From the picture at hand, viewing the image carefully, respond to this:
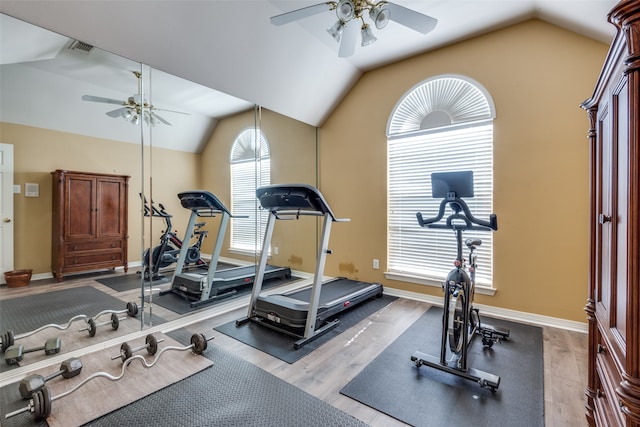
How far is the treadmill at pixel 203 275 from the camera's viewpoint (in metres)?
3.65

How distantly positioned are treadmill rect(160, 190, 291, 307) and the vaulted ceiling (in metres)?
0.71

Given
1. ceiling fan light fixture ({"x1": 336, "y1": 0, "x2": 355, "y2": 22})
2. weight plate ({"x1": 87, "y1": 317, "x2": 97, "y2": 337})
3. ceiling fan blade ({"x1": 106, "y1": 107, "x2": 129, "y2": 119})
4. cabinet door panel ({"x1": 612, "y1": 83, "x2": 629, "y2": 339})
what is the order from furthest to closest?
ceiling fan blade ({"x1": 106, "y1": 107, "x2": 129, "y2": 119}) < weight plate ({"x1": 87, "y1": 317, "x2": 97, "y2": 337}) < ceiling fan light fixture ({"x1": 336, "y1": 0, "x2": 355, "y2": 22}) < cabinet door panel ({"x1": 612, "y1": 83, "x2": 629, "y2": 339})

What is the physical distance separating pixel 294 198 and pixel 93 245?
2.65 metres

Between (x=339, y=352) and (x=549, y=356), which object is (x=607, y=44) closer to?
(x=549, y=356)

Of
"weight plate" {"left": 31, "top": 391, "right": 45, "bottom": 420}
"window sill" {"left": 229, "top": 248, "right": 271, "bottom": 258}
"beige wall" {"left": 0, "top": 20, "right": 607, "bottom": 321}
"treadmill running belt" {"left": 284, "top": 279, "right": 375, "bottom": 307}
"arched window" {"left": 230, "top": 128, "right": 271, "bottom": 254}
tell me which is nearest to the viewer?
"weight plate" {"left": 31, "top": 391, "right": 45, "bottom": 420}

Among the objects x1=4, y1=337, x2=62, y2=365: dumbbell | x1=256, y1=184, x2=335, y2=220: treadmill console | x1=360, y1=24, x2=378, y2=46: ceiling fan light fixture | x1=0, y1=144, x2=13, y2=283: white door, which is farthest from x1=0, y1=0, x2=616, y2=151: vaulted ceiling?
x1=4, y1=337, x2=62, y2=365: dumbbell

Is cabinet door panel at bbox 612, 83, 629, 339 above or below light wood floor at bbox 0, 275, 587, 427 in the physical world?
above

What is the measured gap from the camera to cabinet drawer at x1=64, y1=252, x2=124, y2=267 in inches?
136

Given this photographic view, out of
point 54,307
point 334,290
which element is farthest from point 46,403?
point 334,290

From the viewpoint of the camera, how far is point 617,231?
→ 1112mm

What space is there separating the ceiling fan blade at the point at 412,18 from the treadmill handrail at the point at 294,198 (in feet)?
5.01

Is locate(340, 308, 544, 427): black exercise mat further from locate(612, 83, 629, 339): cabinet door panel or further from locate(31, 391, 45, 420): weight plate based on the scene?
locate(31, 391, 45, 420): weight plate

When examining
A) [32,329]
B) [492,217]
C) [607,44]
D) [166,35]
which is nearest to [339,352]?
[492,217]

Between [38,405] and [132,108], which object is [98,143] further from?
[38,405]
